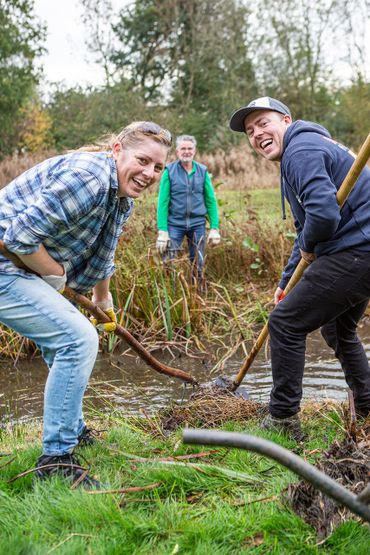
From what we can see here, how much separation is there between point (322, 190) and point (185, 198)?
4.67 m

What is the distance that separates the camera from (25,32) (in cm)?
2186

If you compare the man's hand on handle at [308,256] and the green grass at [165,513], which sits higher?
the man's hand on handle at [308,256]

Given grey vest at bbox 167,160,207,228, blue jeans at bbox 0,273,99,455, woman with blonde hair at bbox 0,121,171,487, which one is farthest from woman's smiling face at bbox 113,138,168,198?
grey vest at bbox 167,160,207,228

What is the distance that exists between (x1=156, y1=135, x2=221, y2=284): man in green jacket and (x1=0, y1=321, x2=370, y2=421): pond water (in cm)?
185

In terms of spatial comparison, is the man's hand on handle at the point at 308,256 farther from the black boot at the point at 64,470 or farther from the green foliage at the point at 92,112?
the green foliage at the point at 92,112

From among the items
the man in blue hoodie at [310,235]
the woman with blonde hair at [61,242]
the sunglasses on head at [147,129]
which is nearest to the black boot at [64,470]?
the woman with blonde hair at [61,242]

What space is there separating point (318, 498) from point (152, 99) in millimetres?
26918

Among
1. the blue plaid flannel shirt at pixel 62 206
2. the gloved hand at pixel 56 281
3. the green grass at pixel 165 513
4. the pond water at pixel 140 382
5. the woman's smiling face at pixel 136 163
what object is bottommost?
the pond water at pixel 140 382

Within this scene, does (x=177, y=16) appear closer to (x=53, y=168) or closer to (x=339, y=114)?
(x=339, y=114)

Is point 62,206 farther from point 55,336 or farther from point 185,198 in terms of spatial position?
point 185,198

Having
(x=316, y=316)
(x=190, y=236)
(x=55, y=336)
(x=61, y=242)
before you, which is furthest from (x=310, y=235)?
(x=190, y=236)

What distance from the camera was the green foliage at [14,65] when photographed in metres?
21.3

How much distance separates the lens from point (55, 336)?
287 centimetres

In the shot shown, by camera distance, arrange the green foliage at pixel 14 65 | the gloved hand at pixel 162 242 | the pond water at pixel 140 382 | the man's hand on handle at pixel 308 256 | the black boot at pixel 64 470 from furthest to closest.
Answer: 1. the green foliage at pixel 14 65
2. the gloved hand at pixel 162 242
3. the pond water at pixel 140 382
4. the man's hand on handle at pixel 308 256
5. the black boot at pixel 64 470
